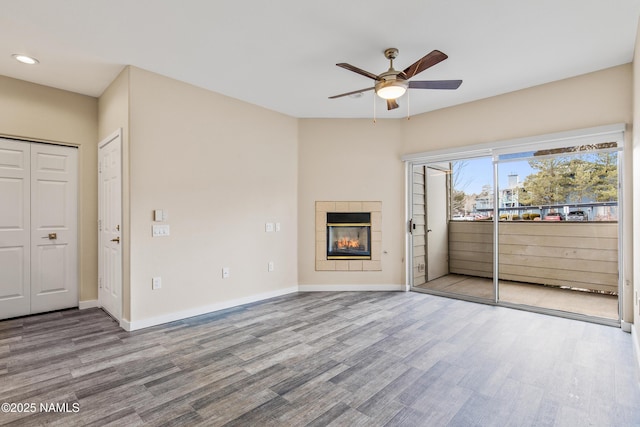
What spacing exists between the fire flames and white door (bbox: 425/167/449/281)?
1.29m

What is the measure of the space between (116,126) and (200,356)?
2.75 metres

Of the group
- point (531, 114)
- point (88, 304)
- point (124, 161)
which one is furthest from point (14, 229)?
point (531, 114)

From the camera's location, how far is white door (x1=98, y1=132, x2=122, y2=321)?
3455 millimetres

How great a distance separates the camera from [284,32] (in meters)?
2.72

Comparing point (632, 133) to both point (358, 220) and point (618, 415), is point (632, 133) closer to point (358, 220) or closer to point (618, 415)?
point (618, 415)

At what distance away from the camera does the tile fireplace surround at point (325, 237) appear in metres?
5.02

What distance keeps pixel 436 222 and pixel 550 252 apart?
167cm

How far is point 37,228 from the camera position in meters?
3.79

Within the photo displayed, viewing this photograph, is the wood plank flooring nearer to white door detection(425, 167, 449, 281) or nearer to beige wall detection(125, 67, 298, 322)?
beige wall detection(125, 67, 298, 322)

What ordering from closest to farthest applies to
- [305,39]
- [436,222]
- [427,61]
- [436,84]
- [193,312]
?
1. [427,61]
2. [305,39]
3. [436,84]
4. [193,312]
5. [436,222]

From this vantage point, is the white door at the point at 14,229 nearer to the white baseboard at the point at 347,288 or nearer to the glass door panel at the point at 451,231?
the white baseboard at the point at 347,288

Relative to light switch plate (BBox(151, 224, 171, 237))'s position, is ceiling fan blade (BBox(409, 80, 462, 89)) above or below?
above

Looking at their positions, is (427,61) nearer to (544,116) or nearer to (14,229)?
(544,116)

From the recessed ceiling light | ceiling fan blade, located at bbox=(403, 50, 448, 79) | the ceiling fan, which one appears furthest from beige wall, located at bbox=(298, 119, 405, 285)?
the recessed ceiling light
